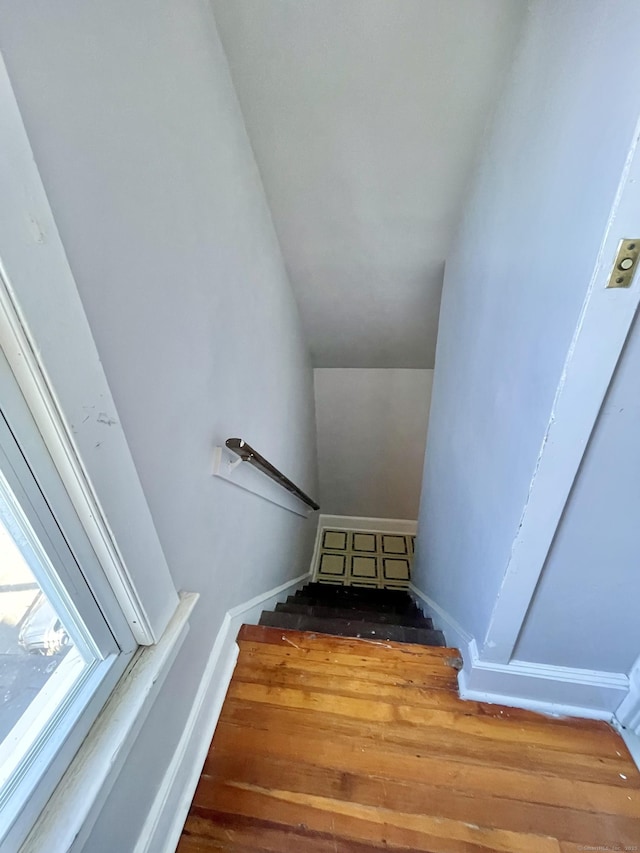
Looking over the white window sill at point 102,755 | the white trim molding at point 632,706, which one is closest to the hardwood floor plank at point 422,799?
the white trim molding at point 632,706

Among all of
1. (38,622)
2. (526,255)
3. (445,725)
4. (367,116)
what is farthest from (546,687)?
(367,116)

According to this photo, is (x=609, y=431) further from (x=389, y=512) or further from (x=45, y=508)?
(x=389, y=512)

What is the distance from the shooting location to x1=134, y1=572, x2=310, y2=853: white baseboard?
93 centimetres

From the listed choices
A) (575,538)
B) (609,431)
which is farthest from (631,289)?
(575,538)

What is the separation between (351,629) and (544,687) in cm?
76

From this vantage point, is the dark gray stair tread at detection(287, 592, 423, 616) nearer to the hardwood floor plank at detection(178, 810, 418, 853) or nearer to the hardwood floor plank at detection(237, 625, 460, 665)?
the hardwood floor plank at detection(237, 625, 460, 665)

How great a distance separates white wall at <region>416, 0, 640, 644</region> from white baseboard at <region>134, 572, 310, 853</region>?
845mm

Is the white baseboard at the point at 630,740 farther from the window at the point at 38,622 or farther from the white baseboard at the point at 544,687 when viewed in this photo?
the window at the point at 38,622

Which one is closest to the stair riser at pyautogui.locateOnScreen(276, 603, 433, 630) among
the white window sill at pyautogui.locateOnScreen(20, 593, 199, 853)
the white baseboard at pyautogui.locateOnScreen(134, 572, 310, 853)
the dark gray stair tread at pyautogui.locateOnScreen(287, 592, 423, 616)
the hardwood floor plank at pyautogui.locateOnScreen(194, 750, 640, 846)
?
the dark gray stair tread at pyautogui.locateOnScreen(287, 592, 423, 616)

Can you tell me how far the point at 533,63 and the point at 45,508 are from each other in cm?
154

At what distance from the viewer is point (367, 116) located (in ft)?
4.75

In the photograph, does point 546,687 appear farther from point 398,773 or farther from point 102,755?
point 102,755

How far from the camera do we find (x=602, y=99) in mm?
688

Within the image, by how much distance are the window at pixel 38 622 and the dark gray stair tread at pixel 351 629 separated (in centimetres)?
104
